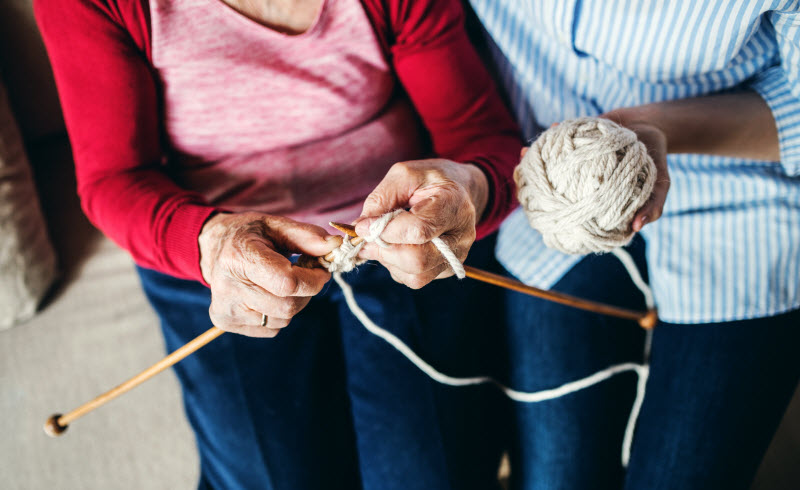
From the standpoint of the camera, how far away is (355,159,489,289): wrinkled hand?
1.50ft

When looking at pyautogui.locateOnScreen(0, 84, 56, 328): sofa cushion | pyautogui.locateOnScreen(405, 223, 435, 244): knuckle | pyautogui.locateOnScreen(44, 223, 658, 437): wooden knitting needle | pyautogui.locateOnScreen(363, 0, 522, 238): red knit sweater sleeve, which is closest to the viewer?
pyautogui.locateOnScreen(405, 223, 435, 244): knuckle

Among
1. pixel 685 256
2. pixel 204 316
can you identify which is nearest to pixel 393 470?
pixel 204 316

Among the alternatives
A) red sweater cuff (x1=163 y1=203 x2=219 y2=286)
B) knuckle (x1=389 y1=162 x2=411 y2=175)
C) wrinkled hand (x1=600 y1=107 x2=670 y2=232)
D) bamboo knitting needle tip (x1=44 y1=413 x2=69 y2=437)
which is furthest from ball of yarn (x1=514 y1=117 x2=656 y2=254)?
bamboo knitting needle tip (x1=44 y1=413 x2=69 y2=437)

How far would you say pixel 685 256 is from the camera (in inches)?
28.1

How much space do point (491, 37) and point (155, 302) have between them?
0.68 meters

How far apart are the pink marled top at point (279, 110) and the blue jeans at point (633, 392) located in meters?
0.33

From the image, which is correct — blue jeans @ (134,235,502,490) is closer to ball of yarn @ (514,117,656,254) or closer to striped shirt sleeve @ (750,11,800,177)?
ball of yarn @ (514,117,656,254)

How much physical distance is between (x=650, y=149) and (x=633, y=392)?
0.38 meters

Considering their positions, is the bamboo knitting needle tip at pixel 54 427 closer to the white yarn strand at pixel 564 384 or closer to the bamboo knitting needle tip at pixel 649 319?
the white yarn strand at pixel 564 384

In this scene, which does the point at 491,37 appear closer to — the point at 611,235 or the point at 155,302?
the point at 611,235

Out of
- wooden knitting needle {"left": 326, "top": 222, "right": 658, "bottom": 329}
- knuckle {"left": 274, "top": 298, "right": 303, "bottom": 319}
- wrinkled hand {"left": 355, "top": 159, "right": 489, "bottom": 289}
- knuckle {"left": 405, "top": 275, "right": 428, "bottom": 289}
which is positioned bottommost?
wooden knitting needle {"left": 326, "top": 222, "right": 658, "bottom": 329}

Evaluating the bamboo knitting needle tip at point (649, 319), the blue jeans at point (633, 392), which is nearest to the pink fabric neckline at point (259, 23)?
the blue jeans at point (633, 392)

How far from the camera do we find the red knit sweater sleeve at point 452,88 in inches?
26.2

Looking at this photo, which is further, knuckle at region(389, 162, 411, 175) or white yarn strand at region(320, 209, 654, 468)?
white yarn strand at region(320, 209, 654, 468)
